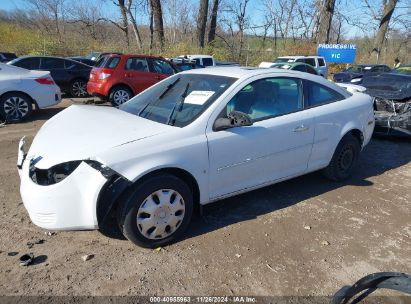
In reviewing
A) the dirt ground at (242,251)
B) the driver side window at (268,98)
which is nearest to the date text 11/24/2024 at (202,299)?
the dirt ground at (242,251)

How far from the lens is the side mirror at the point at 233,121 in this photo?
3.53 metres

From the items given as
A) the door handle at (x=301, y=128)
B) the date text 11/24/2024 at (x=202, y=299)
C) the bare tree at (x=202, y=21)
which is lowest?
the date text 11/24/2024 at (x=202, y=299)

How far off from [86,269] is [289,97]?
112 inches

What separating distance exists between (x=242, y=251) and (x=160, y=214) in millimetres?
834

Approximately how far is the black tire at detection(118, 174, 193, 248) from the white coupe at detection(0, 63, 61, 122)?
6.29 m

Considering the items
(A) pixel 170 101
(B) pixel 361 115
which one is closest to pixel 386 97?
(B) pixel 361 115

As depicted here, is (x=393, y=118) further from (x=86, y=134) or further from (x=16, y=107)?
(x=16, y=107)

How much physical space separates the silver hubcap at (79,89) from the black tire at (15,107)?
4.19 m

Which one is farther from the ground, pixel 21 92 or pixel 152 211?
pixel 21 92

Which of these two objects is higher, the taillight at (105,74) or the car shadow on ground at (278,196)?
the taillight at (105,74)

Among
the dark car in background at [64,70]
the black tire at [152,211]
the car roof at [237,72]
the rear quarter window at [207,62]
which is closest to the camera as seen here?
the black tire at [152,211]

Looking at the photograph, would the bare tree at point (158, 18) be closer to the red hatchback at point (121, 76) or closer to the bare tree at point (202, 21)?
the bare tree at point (202, 21)

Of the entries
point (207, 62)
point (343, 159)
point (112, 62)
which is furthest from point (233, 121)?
point (207, 62)

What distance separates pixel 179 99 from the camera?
12.8 feet
